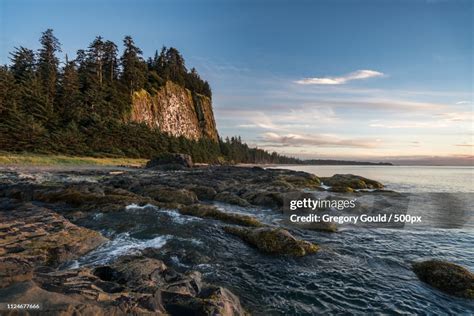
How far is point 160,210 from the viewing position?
14.3 metres

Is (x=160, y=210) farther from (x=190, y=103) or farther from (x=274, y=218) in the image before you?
(x=190, y=103)

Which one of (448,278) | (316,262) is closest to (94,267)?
(316,262)

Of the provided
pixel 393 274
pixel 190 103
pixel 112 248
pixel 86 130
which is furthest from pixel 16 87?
pixel 190 103

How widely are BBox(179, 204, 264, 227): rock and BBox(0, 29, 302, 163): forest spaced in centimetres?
4527

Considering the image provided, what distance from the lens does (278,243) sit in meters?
9.67

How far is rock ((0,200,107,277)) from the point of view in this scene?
700 centimetres

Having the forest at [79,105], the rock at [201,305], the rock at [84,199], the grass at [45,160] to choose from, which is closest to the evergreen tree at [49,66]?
the forest at [79,105]

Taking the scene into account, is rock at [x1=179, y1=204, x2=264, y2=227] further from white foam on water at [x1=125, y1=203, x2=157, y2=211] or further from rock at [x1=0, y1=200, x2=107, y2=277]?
rock at [x1=0, y1=200, x2=107, y2=277]

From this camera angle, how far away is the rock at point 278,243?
952 cm

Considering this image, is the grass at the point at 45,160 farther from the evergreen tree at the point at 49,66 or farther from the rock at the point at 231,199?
the rock at the point at 231,199

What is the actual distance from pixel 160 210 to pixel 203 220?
290 cm

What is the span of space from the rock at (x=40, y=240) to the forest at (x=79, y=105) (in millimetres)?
44312

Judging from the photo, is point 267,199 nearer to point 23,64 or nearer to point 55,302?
point 55,302

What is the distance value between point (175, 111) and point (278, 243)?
112 meters
